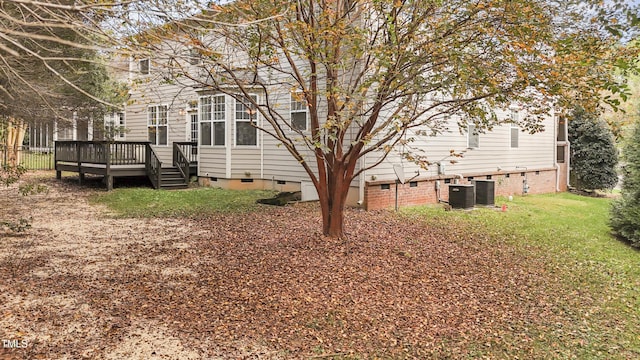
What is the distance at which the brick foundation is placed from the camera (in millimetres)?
11217

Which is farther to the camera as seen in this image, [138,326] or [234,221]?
[234,221]

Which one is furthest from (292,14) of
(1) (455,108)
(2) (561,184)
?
(2) (561,184)

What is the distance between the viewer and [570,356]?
4094 mm

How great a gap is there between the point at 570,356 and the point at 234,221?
714 centimetres

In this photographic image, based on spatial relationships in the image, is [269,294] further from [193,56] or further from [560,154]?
[560,154]

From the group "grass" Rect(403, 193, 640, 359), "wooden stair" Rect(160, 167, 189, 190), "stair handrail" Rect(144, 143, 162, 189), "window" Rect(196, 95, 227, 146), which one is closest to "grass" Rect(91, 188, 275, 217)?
"stair handrail" Rect(144, 143, 162, 189)

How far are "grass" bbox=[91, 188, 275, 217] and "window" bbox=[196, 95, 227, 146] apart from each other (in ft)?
5.65

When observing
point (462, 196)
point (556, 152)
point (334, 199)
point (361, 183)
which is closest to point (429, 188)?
point (462, 196)

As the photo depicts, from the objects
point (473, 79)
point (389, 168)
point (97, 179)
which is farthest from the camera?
point (97, 179)

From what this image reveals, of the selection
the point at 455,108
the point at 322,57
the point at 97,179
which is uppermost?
the point at 322,57

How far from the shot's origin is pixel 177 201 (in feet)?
40.9

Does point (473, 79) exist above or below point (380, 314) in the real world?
above

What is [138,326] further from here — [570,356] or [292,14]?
[292,14]

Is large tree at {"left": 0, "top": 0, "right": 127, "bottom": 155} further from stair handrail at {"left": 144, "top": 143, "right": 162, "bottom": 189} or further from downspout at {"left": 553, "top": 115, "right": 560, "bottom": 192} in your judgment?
downspout at {"left": 553, "top": 115, "right": 560, "bottom": 192}
